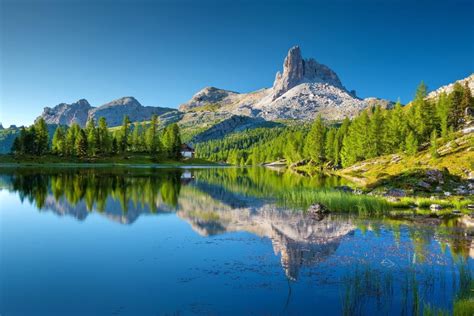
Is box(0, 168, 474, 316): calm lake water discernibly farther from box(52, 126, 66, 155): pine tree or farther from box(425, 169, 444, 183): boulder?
box(52, 126, 66, 155): pine tree

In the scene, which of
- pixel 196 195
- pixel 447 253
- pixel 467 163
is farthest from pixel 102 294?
pixel 467 163

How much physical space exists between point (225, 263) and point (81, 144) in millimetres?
143019

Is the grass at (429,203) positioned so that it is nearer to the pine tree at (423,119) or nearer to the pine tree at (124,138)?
the pine tree at (423,119)

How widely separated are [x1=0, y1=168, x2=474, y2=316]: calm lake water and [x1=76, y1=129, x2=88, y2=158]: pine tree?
379ft

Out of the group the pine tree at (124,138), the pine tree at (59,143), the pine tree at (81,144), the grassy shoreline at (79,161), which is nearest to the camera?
the grassy shoreline at (79,161)

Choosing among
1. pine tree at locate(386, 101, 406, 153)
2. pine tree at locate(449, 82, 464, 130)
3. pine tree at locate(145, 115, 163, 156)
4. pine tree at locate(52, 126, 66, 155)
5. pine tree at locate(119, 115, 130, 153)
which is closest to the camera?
pine tree at locate(386, 101, 406, 153)

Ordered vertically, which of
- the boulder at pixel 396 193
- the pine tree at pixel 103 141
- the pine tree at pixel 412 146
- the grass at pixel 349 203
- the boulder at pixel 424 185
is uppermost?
the pine tree at pixel 103 141

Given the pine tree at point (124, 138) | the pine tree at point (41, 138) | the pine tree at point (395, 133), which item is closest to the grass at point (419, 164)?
the pine tree at point (395, 133)

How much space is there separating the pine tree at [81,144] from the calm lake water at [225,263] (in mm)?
115601

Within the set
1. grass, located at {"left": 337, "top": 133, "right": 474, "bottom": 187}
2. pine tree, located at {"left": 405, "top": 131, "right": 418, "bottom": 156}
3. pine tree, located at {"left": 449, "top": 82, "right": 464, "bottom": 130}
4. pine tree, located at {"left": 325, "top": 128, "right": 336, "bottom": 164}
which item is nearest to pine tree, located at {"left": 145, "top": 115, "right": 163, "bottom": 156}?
pine tree, located at {"left": 325, "top": 128, "right": 336, "bottom": 164}

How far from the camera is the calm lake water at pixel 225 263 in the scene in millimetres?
15586

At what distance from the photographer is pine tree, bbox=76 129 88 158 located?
147 meters

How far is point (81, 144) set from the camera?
14812cm

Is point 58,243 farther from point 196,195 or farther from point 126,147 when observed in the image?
point 126,147
